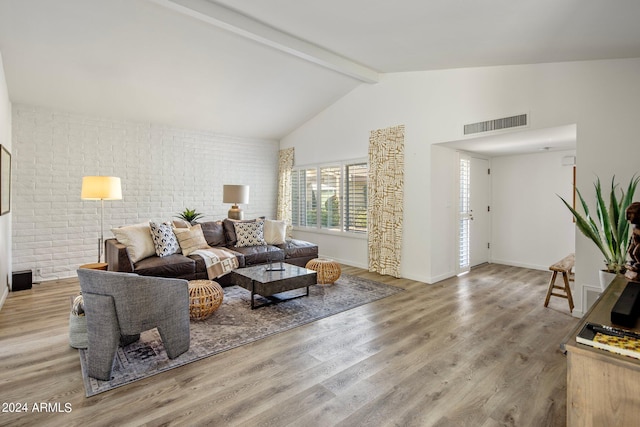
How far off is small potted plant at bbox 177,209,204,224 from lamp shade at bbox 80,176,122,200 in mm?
1612

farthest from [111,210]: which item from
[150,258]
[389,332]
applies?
[389,332]

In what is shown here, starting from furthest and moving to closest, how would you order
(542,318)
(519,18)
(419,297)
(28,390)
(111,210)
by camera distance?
(111,210)
(419,297)
(542,318)
(519,18)
(28,390)

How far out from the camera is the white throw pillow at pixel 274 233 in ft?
18.1

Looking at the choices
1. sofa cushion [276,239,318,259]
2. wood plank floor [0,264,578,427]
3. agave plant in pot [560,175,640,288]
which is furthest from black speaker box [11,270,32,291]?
agave plant in pot [560,175,640,288]

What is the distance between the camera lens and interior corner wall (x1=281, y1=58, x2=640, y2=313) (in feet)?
10.7

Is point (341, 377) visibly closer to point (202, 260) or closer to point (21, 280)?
point (202, 260)

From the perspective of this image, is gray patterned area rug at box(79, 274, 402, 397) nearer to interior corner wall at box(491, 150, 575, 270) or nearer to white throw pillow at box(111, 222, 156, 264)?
white throw pillow at box(111, 222, 156, 264)

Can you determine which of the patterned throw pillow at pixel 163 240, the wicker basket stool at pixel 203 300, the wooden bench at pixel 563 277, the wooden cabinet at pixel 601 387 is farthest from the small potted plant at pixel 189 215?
the wooden cabinet at pixel 601 387

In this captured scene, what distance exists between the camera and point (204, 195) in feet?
21.0

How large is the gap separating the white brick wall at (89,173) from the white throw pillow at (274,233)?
1.57 m

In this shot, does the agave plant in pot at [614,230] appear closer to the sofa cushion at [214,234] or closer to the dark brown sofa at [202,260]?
the dark brown sofa at [202,260]

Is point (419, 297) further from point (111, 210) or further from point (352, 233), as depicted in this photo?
point (111, 210)

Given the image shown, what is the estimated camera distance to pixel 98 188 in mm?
4035

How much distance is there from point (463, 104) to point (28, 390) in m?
5.12
